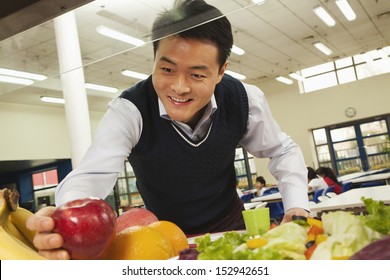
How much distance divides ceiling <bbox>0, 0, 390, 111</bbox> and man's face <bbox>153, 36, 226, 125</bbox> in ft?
0.25

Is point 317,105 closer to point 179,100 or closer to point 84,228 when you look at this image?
point 179,100

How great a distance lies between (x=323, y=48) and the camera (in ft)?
32.8

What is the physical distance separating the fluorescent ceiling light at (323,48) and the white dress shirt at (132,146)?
28.5 ft

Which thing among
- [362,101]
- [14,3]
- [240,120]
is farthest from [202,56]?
[362,101]

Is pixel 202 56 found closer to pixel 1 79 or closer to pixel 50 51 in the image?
pixel 50 51

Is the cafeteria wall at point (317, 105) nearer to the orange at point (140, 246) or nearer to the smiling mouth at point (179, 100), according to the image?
the smiling mouth at point (179, 100)

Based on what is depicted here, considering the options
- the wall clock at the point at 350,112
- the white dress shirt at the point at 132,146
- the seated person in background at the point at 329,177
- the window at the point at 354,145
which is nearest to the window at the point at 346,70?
the wall clock at the point at 350,112

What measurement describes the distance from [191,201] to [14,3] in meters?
0.86

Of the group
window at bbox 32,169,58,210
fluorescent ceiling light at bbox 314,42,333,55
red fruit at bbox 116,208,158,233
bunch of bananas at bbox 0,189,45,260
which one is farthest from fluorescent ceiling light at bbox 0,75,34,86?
window at bbox 32,169,58,210

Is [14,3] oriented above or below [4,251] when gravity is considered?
above

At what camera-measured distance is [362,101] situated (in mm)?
11492

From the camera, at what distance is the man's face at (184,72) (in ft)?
3.50
